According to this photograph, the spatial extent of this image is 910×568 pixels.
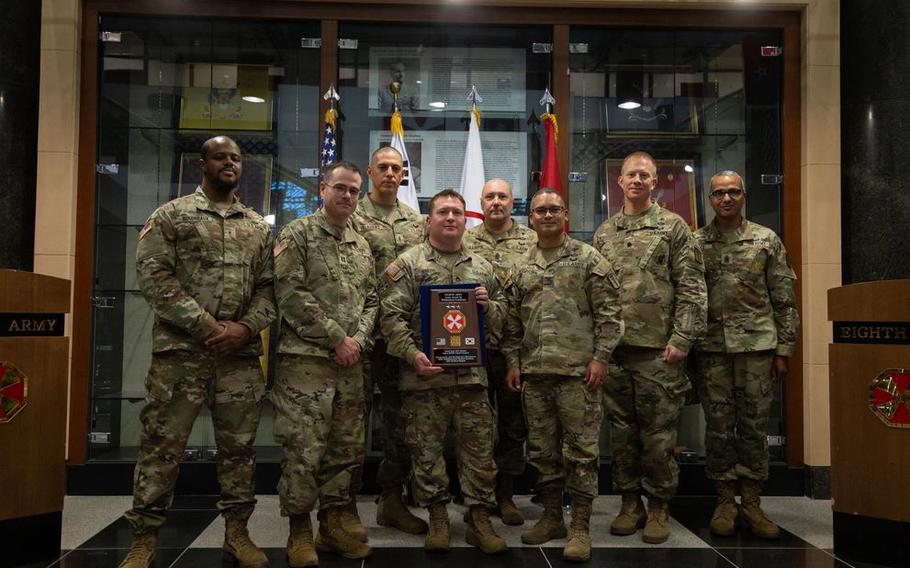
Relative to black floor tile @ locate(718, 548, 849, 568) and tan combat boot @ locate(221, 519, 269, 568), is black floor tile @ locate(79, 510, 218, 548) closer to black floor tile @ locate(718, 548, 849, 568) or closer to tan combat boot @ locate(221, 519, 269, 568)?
tan combat boot @ locate(221, 519, 269, 568)

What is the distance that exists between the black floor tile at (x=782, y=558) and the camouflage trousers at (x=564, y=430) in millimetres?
811

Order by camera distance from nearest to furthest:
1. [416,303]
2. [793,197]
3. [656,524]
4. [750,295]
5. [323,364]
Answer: [323,364] → [416,303] → [656,524] → [750,295] → [793,197]

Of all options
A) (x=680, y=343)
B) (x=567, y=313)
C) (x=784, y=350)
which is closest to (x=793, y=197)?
(x=784, y=350)

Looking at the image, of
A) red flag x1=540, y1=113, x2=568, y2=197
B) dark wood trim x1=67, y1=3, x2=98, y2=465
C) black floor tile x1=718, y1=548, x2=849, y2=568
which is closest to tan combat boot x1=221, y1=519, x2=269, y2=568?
dark wood trim x1=67, y1=3, x2=98, y2=465

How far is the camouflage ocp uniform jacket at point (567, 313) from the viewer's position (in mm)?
3637

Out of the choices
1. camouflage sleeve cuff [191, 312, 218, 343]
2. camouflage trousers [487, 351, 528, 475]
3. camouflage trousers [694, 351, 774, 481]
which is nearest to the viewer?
camouflage sleeve cuff [191, 312, 218, 343]

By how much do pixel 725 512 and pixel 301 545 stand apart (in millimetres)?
2422

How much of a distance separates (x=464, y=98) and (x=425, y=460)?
10.1ft

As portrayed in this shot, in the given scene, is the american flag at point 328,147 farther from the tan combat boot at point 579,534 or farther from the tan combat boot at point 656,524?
the tan combat boot at point 656,524

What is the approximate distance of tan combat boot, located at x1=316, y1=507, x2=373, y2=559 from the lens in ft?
11.5

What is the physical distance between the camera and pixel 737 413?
4.16 m

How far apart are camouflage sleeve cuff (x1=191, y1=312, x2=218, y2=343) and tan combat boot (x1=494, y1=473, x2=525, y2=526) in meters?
2.02

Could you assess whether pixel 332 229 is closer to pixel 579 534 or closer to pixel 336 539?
pixel 336 539

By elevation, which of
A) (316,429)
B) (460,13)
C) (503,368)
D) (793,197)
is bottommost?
(316,429)
